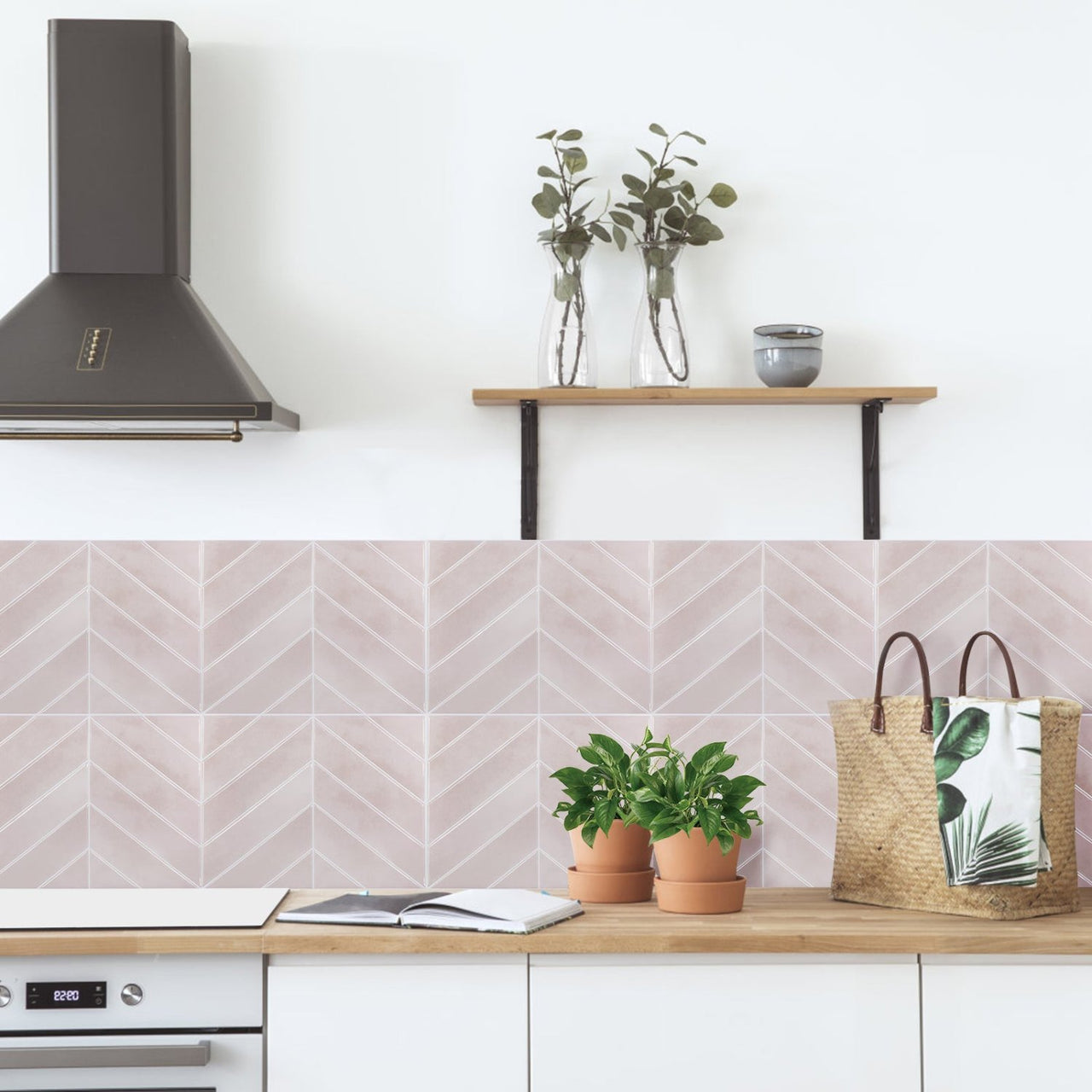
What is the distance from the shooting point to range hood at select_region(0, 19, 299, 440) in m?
2.23

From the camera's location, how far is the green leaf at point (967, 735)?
6.76 feet

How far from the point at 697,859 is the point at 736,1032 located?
27 centimetres

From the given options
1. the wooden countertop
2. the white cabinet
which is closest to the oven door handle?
the wooden countertop

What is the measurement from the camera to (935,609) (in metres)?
2.43

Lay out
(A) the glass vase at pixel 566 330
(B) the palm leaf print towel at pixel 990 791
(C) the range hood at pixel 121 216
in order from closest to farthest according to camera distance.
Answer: (B) the palm leaf print towel at pixel 990 791, (C) the range hood at pixel 121 216, (A) the glass vase at pixel 566 330

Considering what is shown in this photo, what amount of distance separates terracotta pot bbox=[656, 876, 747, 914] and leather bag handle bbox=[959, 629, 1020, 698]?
540 mm

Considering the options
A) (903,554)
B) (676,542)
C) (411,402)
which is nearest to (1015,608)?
(903,554)

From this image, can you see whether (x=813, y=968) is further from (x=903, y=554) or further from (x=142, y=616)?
(x=142, y=616)

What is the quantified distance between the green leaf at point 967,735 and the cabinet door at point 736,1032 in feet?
1.19

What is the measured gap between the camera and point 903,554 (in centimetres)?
244

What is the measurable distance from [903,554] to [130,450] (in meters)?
1.54

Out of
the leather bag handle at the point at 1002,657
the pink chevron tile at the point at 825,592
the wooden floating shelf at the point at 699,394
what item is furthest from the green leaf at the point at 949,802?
the wooden floating shelf at the point at 699,394

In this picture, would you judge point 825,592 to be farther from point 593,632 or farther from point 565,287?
point 565,287

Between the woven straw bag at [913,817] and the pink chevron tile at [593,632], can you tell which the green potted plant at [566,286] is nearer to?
the pink chevron tile at [593,632]
